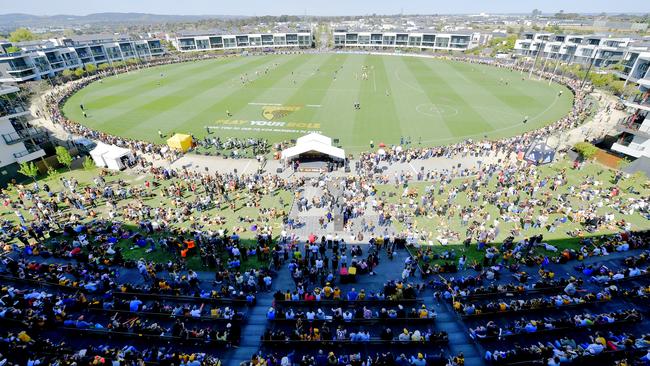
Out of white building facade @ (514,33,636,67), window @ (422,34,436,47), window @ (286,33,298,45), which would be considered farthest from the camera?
window @ (286,33,298,45)

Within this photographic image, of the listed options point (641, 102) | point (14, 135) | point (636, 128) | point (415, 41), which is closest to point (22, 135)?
point (14, 135)

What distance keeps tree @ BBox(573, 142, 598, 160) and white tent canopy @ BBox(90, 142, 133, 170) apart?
50.3 meters

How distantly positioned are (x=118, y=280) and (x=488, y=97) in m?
63.8

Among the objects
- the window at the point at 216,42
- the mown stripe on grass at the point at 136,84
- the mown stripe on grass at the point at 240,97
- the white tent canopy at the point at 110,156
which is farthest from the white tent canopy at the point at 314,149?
the window at the point at 216,42

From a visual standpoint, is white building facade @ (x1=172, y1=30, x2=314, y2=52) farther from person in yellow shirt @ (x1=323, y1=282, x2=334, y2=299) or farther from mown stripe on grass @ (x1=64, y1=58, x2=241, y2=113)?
person in yellow shirt @ (x1=323, y1=282, x2=334, y2=299)

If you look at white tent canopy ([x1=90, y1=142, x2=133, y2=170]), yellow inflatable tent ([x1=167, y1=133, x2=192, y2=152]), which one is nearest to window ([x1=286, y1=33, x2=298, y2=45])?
yellow inflatable tent ([x1=167, y1=133, x2=192, y2=152])

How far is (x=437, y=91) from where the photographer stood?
64.1 m

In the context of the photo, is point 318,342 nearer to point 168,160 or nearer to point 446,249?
point 446,249

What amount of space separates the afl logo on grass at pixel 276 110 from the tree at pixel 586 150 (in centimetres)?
3911

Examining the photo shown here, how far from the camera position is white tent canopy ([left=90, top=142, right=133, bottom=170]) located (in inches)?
1355

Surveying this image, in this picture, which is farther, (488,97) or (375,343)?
(488,97)

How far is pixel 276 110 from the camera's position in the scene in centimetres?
5347

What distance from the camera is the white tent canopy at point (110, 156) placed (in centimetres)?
3441

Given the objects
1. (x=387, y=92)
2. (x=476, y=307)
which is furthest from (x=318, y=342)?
(x=387, y=92)
